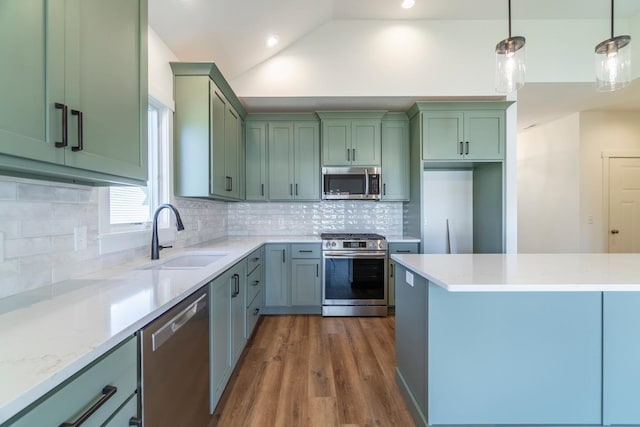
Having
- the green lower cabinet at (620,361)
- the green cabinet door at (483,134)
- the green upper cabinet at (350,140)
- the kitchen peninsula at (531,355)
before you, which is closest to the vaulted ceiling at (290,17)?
the green upper cabinet at (350,140)

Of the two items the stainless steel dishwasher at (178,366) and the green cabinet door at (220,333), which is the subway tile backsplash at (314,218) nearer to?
the green cabinet door at (220,333)

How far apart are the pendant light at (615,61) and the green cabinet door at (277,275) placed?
3038 mm

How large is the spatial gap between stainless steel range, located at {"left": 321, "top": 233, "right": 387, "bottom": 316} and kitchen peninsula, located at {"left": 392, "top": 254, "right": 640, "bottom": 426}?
188 centimetres

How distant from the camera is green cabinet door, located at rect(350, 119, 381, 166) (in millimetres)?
3662

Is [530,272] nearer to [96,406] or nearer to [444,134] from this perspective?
[96,406]

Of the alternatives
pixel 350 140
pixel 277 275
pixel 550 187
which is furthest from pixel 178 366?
pixel 550 187

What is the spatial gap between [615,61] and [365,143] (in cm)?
226

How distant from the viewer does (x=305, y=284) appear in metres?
3.48

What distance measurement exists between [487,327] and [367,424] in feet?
2.99

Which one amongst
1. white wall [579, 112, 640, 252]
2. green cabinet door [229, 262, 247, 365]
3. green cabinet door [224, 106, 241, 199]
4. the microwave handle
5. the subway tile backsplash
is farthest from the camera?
white wall [579, 112, 640, 252]

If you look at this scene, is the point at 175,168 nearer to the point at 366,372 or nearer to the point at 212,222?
the point at 212,222

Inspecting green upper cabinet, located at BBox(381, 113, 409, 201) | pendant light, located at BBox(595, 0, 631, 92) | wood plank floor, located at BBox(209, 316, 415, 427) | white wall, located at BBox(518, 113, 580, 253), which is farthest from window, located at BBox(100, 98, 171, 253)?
white wall, located at BBox(518, 113, 580, 253)

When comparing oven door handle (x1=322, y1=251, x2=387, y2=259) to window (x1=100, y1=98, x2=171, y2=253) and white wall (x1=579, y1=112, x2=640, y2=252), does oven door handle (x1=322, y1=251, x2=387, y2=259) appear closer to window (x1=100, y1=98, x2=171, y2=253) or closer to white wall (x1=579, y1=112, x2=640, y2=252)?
window (x1=100, y1=98, x2=171, y2=253)

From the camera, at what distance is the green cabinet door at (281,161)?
149 inches
